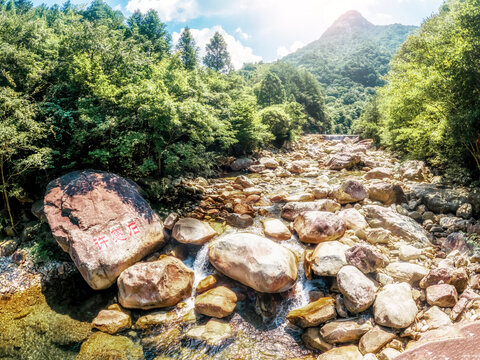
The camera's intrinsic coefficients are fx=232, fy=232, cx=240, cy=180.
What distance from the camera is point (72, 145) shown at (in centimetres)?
900

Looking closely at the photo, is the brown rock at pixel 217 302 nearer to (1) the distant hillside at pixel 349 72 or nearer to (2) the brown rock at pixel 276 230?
(2) the brown rock at pixel 276 230

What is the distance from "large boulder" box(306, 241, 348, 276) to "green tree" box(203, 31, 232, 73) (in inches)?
1641

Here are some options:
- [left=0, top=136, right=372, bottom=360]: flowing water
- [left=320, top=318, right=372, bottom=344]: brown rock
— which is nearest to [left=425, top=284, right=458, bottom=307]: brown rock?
[left=320, top=318, right=372, bottom=344]: brown rock

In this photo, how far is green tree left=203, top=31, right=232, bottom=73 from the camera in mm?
41781

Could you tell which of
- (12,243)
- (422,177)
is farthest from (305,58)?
(12,243)

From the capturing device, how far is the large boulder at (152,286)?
5891mm

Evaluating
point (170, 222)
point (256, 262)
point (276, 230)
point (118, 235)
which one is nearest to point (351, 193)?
point (276, 230)

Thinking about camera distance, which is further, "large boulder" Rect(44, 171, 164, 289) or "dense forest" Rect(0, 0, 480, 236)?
"dense forest" Rect(0, 0, 480, 236)

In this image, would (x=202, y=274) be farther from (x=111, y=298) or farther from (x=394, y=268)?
(x=394, y=268)

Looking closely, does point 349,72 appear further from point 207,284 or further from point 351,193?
point 207,284

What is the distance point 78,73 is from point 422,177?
1623 centimetres

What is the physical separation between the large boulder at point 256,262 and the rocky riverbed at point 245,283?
3cm

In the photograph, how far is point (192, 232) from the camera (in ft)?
25.9

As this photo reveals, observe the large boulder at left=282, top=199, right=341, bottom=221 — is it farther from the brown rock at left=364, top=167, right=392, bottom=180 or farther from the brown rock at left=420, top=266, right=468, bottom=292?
the brown rock at left=364, top=167, right=392, bottom=180
